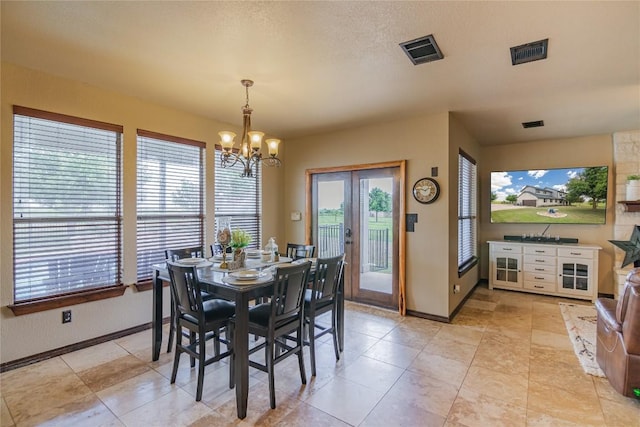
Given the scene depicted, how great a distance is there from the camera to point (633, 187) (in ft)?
14.7

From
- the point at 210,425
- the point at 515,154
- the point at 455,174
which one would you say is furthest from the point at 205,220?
the point at 515,154

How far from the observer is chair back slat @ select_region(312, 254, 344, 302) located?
2.69 meters

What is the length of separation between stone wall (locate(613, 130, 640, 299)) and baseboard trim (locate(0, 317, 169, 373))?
6.68 m

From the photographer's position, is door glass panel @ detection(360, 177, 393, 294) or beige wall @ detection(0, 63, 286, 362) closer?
beige wall @ detection(0, 63, 286, 362)

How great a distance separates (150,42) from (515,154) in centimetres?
595

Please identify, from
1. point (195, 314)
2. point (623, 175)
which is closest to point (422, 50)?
point (195, 314)

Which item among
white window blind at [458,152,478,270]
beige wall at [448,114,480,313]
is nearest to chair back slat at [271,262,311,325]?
beige wall at [448,114,480,313]

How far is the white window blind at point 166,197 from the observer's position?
3.62 m

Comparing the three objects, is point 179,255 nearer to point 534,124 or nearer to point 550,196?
point 534,124

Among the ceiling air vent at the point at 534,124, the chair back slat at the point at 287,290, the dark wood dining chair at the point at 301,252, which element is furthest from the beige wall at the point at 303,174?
the chair back slat at the point at 287,290

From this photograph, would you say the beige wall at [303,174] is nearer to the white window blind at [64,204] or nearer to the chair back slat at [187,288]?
the white window blind at [64,204]

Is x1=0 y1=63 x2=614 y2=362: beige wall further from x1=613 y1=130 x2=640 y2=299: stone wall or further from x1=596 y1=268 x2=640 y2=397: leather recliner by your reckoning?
x1=596 y1=268 x2=640 y2=397: leather recliner

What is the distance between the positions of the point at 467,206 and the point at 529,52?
2.96 meters

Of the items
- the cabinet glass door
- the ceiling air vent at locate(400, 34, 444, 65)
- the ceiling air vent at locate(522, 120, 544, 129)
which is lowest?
the cabinet glass door
